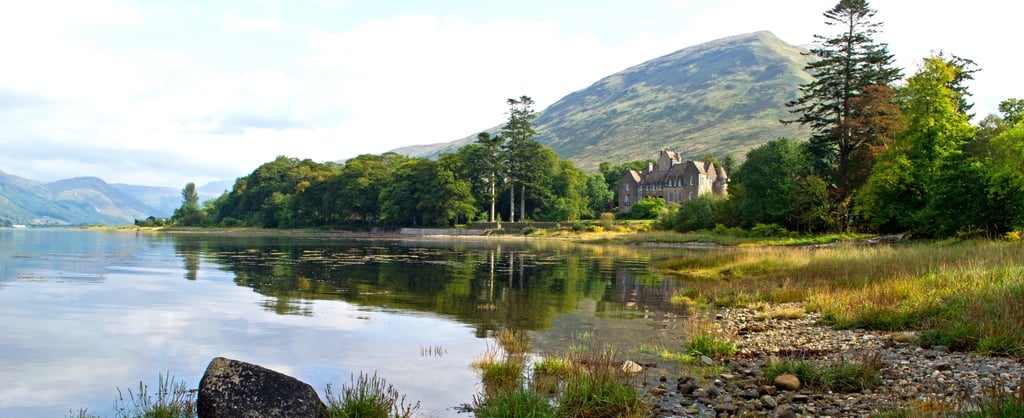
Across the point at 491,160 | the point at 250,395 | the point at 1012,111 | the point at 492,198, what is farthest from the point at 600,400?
the point at 491,160

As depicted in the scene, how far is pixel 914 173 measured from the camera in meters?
47.1

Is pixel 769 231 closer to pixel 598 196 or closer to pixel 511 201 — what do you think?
pixel 511 201

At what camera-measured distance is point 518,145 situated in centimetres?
12744

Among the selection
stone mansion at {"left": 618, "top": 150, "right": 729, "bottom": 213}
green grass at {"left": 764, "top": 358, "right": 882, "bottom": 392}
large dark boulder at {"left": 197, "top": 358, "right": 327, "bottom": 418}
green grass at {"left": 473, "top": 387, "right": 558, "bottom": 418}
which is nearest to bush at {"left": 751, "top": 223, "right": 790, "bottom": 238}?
green grass at {"left": 764, "top": 358, "right": 882, "bottom": 392}

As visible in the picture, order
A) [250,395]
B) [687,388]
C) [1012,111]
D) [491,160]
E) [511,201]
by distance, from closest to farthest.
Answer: [250,395] → [687,388] → [1012,111] → [511,201] → [491,160]

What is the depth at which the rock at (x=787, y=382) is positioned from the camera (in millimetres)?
10036

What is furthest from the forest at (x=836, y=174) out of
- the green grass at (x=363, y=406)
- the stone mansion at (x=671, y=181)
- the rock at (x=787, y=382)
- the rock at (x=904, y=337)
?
the green grass at (x=363, y=406)

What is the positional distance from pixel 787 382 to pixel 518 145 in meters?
118

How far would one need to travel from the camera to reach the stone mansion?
137 m

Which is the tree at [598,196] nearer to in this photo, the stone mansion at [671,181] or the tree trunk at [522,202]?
the stone mansion at [671,181]

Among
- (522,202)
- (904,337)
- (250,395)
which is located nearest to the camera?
(250,395)

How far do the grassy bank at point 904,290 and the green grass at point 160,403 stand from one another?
12.9 metres

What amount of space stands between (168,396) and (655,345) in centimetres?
1004

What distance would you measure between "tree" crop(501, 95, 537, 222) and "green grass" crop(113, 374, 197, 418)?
115 metres
